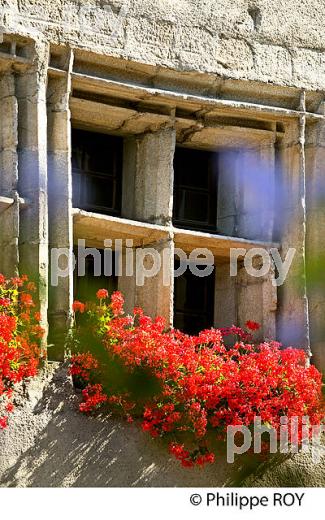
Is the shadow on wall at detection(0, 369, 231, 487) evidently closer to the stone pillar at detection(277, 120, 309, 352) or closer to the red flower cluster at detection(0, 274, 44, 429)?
the red flower cluster at detection(0, 274, 44, 429)

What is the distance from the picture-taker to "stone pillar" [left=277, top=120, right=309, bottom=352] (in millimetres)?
9039

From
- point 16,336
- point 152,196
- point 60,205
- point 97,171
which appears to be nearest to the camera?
point 16,336

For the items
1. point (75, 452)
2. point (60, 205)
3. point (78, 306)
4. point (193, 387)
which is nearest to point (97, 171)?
point (60, 205)

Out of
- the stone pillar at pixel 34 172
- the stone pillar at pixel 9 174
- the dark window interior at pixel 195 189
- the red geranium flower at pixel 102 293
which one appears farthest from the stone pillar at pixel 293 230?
the stone pillar at pixel 9 174

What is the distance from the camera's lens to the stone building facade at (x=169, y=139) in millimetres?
8367

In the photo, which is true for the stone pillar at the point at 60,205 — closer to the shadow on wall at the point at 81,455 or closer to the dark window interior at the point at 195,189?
the shadow on wall at the point at 81,455

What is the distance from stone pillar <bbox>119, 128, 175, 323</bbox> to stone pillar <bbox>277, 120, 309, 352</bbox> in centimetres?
76

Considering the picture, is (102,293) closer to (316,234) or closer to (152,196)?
(152,196)

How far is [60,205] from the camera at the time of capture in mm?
8438

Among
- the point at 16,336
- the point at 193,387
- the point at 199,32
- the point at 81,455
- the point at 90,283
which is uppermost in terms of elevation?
the point at 199,32

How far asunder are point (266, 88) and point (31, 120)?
1550 mm

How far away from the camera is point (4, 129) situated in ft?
27.5

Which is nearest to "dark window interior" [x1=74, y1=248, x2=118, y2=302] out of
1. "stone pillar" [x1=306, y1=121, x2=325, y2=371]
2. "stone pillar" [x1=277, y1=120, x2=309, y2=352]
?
"stone pillar" [x1=277, y1=120, x2=309, y2=352]

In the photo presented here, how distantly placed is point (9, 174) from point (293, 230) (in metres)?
1.87
